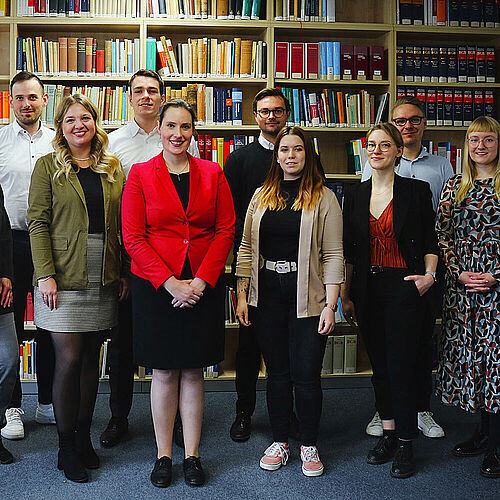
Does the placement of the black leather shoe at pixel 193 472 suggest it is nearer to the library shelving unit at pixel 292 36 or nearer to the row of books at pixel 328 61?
the library shelving unit at pixel 292 36

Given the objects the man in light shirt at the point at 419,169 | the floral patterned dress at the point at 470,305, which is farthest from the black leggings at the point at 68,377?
the floral patterned dress at the point at 470,305

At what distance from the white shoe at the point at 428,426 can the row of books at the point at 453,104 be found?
2097 mm

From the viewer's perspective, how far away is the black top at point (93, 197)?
2924 mm

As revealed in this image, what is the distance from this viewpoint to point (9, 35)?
4.55 metres

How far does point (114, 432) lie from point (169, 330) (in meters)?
0.87

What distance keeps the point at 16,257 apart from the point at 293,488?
184cm

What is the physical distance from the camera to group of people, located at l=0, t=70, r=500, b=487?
9.39ft

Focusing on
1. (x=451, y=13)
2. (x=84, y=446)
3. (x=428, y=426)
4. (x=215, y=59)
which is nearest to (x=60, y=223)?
(x=84, y=446)

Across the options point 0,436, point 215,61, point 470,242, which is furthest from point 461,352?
point 215,61

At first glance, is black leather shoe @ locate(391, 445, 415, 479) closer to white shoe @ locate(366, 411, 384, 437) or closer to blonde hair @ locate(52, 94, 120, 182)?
white shoe @ locate(366, 411, 384, 437)

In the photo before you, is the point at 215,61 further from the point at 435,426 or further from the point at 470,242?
the point at 435,426

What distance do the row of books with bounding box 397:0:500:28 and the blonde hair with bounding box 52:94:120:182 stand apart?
2525 mm

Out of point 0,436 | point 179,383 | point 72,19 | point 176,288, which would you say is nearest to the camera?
point 176,288

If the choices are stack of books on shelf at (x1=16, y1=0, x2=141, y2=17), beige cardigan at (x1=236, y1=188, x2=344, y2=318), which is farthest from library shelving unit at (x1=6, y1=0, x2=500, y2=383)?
beige cardigan at (x1=236, y1=188, x2=344, y2=318)
